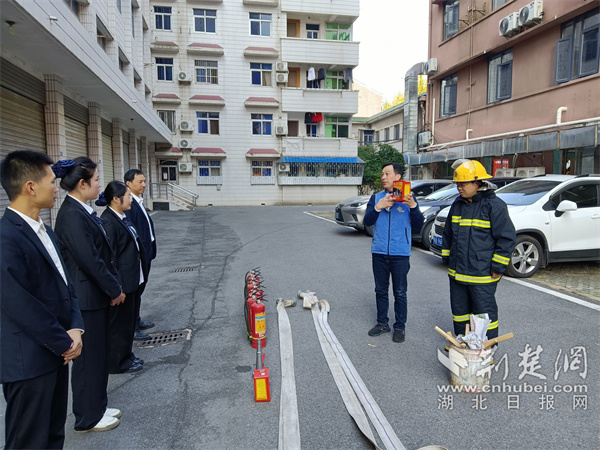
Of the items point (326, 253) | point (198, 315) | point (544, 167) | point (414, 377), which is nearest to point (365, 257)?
point (326, 253)

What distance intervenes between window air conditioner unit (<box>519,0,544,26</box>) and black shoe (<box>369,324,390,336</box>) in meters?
14.4

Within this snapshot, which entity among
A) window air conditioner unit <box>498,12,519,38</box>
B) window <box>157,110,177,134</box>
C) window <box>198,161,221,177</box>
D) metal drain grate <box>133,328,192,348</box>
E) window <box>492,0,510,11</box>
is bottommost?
metal drain grate <box>133,328,192,348</box>

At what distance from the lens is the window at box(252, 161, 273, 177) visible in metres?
31.1

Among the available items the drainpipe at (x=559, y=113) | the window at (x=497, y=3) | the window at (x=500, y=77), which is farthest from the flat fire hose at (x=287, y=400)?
the window at (x=497, y=3)

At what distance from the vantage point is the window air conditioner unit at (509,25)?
15070 mm

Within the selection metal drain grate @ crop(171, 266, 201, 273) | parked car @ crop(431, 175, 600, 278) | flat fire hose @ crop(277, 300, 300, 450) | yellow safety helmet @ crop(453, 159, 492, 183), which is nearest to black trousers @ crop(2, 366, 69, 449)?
flat fire hose @ crop(277, 300, 300, 450)

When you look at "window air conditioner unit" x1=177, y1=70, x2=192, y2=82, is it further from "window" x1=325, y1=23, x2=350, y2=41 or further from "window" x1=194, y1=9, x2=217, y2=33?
"window" x1=325, y1=23, x2=350, y2=41

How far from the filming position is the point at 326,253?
9.90m

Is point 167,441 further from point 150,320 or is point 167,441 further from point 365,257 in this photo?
point 365,257

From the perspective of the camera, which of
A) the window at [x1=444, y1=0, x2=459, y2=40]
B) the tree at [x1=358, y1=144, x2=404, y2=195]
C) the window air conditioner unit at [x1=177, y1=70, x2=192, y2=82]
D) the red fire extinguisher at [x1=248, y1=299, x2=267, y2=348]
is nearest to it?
the red fire extinguisher at [x1=248, y1=299, x2=267, y2=348]

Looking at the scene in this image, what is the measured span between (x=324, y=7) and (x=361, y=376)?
3246 cm

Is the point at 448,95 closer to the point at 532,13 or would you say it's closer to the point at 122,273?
the point at 532,13

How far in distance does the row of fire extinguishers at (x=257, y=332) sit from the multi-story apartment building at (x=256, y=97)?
1010 inches

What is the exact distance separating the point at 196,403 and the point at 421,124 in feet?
85.5
